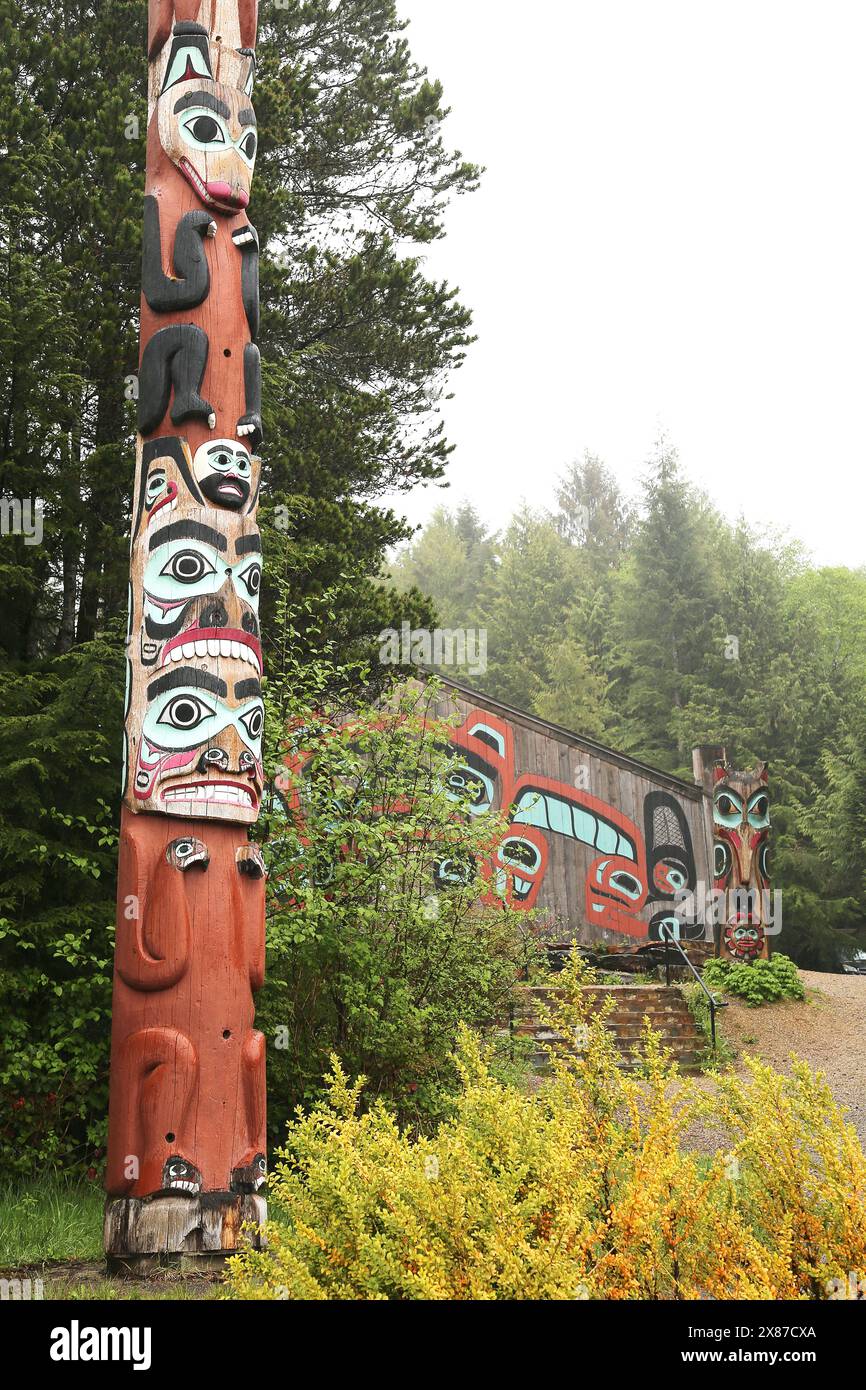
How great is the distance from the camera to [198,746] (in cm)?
611

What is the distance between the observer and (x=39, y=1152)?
7.62 meters

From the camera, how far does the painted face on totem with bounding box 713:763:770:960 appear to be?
1838 centimetres

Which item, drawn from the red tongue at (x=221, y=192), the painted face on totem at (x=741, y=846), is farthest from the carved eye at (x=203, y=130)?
the painted face on totem at (x=741, y=846)

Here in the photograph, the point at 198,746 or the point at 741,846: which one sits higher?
the point at 741,846

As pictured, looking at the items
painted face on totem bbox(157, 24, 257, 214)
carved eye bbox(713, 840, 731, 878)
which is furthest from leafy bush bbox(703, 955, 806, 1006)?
painted face on totem bbox(157, 24, 257, 214)

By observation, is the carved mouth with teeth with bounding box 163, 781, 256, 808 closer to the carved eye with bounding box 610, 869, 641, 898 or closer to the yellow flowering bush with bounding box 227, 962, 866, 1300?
the yellow flowering bush with bounding box 227, 962, 866, 1300

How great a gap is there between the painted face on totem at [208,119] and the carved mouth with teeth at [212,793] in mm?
3562

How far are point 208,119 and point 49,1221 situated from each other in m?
6.51

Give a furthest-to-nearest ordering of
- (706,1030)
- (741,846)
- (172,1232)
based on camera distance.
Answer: (741,846) < (706,1030) < (172,1232)

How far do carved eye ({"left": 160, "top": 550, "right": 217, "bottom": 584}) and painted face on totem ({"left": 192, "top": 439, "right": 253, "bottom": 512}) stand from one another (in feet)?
1.20

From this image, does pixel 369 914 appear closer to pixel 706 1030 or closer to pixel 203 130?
pixel 203 130

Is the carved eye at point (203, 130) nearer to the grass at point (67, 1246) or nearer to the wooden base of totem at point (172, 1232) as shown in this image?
the wooden base of totem at point (172, 1232)

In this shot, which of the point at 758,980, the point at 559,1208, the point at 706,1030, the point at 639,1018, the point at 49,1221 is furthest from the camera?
the point at 758,980

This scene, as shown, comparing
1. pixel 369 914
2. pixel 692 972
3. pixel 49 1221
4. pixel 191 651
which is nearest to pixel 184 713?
pixel 191 651
